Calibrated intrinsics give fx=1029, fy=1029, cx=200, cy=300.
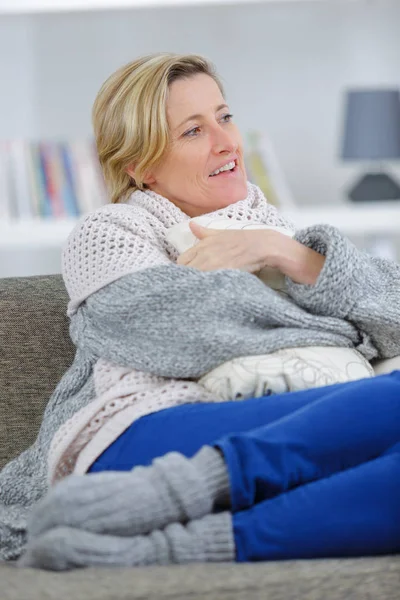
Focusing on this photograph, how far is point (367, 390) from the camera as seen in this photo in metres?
1.42

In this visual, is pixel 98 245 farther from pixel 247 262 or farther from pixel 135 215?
pixel 247 262

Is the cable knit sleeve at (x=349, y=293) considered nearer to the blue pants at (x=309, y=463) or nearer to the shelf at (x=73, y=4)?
the blue pants at (x=309, y=463)

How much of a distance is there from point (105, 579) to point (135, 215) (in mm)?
901

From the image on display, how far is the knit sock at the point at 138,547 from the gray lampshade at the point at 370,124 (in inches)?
111

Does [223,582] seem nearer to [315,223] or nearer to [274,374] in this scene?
[274,374]

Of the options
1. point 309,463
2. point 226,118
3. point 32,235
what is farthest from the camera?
point 32,235

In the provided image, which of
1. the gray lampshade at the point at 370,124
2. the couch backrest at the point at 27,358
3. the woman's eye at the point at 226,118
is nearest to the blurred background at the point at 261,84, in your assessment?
the gray lampshade at the point at 370,124

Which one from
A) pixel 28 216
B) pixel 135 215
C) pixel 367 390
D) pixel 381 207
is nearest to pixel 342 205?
pixel 381 207

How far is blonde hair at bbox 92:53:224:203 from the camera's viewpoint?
79.0 inches

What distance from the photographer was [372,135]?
3908 mm

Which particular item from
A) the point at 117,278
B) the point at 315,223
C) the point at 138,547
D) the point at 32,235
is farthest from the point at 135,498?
the point at 315,223

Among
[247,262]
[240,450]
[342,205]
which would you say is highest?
[247,262]

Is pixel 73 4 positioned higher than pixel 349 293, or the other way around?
pixel 73 4

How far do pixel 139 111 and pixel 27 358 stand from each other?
53 cm
